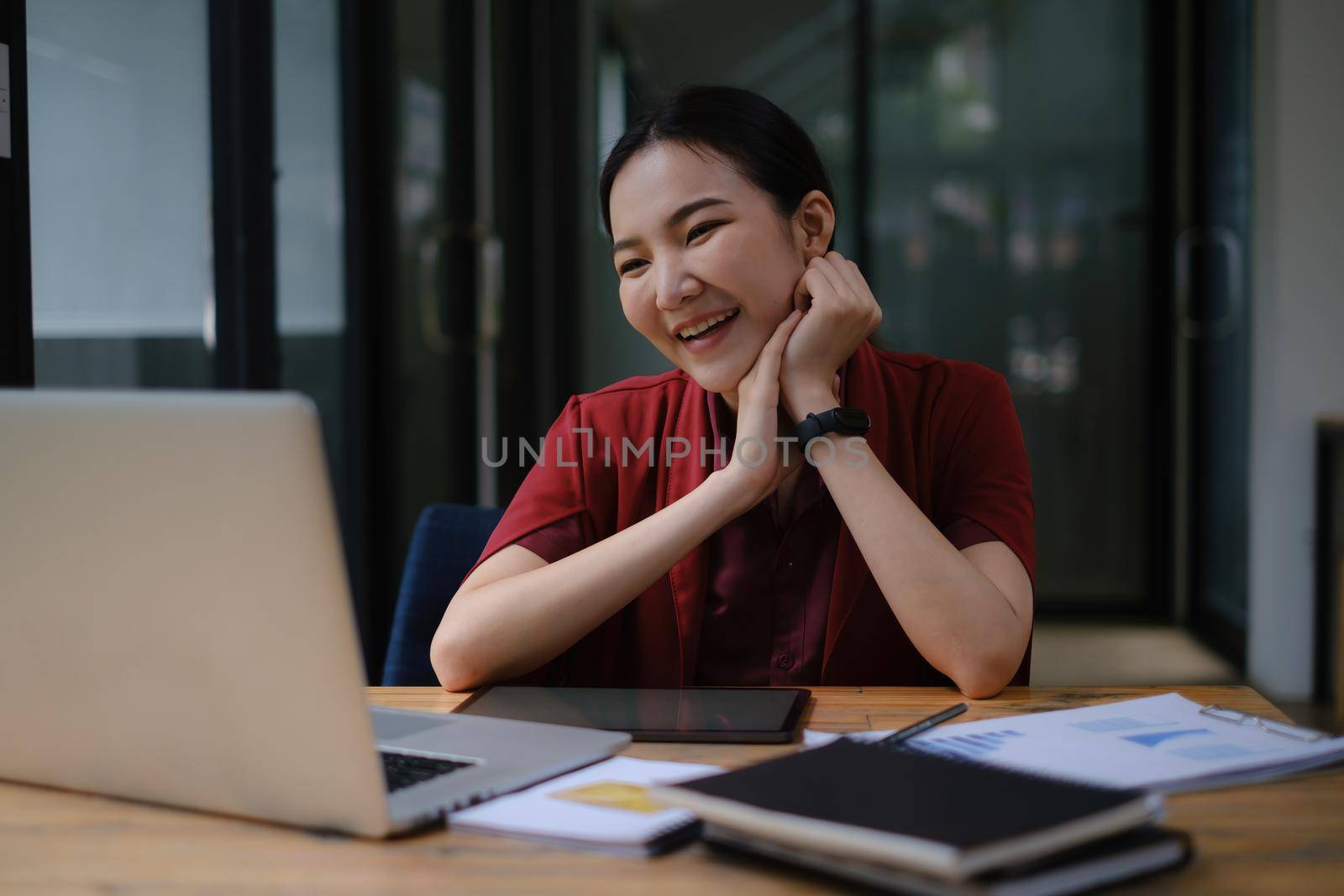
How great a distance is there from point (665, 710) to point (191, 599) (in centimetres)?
46

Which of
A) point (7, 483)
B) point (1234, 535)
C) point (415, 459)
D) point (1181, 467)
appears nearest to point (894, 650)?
point (7, 483)

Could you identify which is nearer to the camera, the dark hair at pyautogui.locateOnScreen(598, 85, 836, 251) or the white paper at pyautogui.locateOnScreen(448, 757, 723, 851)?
the white paper at pyautogui.locateOnScreen(448, 757, 723, 851)

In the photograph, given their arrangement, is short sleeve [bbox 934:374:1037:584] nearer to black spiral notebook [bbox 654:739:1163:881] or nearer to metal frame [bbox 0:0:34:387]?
black spiral notebook [bbox 654:739:1163:881]

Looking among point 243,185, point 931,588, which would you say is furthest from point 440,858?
point 243,185

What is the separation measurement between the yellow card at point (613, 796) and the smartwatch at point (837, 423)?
0.58 m

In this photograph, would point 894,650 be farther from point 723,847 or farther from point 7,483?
point 7,483

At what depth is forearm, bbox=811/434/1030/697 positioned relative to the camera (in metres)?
1.16

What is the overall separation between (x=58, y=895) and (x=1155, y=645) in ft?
14.7

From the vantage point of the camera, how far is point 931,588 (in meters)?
1.20

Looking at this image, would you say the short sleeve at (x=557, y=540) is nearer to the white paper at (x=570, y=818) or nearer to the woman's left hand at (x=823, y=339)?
the woman's left hand at (x=823, y=339)

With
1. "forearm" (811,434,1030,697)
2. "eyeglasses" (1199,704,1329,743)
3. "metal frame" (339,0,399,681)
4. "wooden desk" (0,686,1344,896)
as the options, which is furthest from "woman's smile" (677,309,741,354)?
"metal frame" (339,0,399,681)

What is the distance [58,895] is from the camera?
0.68 meters

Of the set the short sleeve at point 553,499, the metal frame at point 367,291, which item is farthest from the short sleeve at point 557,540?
the metal frame at point 367,291

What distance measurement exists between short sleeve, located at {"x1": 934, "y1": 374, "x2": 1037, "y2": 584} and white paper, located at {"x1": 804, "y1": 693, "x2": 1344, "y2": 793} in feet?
1.02
